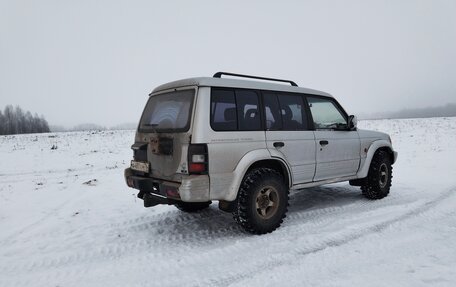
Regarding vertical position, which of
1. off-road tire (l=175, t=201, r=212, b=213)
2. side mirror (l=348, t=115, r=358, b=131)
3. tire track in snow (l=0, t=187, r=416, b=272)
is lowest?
tire track in snow (l=0, t=187, r=416, b=272)

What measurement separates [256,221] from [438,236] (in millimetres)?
2266

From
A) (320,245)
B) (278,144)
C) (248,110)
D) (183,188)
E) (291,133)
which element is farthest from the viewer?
(291,133)

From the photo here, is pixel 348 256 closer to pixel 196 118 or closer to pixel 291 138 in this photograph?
pixel 291 138

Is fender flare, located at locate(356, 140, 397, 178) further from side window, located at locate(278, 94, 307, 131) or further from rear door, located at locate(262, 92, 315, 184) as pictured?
side window, located at locate(278, 94, 307, 131)

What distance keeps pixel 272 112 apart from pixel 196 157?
58.4 inches

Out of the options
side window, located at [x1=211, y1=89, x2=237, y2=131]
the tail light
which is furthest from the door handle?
the tail light

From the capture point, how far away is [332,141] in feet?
18.2

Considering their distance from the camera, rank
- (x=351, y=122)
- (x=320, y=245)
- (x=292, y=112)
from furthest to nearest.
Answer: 1. (x=351, y=122)
2. (x=292, y=112)
3. (x=320, y=245)

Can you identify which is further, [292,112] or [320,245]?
[292,112]

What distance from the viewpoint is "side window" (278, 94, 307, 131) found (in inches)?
196

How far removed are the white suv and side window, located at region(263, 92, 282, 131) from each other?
0.01 metres

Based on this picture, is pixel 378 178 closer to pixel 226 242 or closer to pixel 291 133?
pixel 291 133

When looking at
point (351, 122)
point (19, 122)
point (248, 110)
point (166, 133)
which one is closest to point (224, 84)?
point (248, 110)

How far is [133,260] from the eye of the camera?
3799 mm
